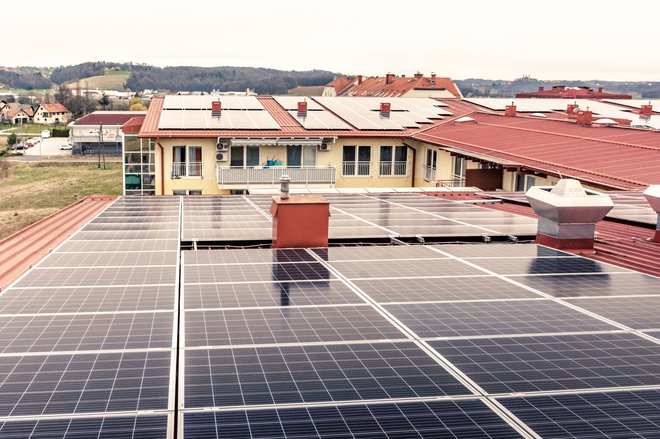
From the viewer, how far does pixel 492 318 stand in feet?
30.4

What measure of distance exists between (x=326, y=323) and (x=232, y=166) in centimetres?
3399

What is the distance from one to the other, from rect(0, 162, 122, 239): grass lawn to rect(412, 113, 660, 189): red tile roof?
3211 centimetres

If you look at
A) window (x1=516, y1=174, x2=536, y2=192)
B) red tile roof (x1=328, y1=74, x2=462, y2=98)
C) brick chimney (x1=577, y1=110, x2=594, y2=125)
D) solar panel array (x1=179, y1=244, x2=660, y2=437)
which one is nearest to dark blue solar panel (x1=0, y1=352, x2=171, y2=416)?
solar panel array (x1=179, y1=244, x2=660, y2=437)

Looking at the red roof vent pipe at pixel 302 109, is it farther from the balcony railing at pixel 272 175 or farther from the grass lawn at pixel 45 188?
the grass lawn at pixel 45 188

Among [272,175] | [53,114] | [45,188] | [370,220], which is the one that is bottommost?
[45,188]

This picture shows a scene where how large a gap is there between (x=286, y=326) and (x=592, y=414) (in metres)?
3.92

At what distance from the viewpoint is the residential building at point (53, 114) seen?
184500 millimetres

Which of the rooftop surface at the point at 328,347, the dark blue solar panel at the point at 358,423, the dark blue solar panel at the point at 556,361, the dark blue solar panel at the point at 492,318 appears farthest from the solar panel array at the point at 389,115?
the dark blue solar panel at the point at 358,423

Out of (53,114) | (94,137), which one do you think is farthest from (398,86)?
Answer: (53,114)

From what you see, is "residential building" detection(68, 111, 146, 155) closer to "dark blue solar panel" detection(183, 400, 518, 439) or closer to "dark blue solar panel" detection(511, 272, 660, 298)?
"dark blue solar panel" detection(511, 272, 660, 298)

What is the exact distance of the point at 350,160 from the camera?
4419 cm

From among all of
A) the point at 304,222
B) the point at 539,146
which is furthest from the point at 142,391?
the point at 539,146

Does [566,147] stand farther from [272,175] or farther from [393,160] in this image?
[272,175]

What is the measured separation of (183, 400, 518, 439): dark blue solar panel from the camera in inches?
229
